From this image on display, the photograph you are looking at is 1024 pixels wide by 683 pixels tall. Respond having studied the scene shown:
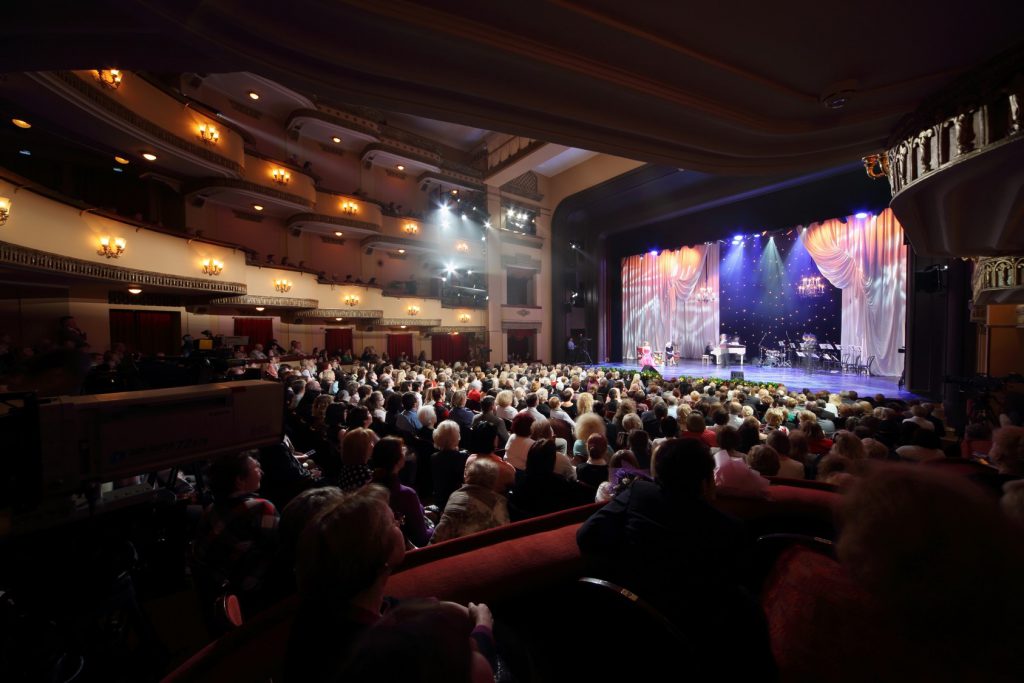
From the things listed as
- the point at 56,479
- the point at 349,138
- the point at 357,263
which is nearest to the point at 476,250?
the point at 357,263

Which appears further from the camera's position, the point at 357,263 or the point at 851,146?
the point at 357,263

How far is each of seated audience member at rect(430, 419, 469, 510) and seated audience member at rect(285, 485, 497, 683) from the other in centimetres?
217

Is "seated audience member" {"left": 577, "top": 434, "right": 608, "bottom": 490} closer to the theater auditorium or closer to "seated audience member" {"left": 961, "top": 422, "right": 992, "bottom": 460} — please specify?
the theater auditorium

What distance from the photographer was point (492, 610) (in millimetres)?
1408

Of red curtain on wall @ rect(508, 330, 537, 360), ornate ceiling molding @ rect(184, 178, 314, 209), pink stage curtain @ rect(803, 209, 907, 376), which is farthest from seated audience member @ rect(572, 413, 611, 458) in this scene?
red curtain on wall @ rect(508, 330, 537, 360)

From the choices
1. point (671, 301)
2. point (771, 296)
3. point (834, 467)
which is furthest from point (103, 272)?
point (771, 296)

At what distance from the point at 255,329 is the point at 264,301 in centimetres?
224

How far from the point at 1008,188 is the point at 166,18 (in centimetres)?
488

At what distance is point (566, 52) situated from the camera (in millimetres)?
2191

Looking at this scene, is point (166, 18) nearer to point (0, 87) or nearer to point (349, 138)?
point (0, 87)

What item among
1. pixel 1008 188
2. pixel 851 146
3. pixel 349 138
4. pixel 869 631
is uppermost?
pixel 349 138

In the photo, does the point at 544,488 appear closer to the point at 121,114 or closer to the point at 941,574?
the point at 941,574

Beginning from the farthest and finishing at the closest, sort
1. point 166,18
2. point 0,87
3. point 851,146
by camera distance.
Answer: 1. point 0,87
2. point 851,146
3. point 166,18

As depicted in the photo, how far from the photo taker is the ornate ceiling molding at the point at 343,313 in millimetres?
13117
